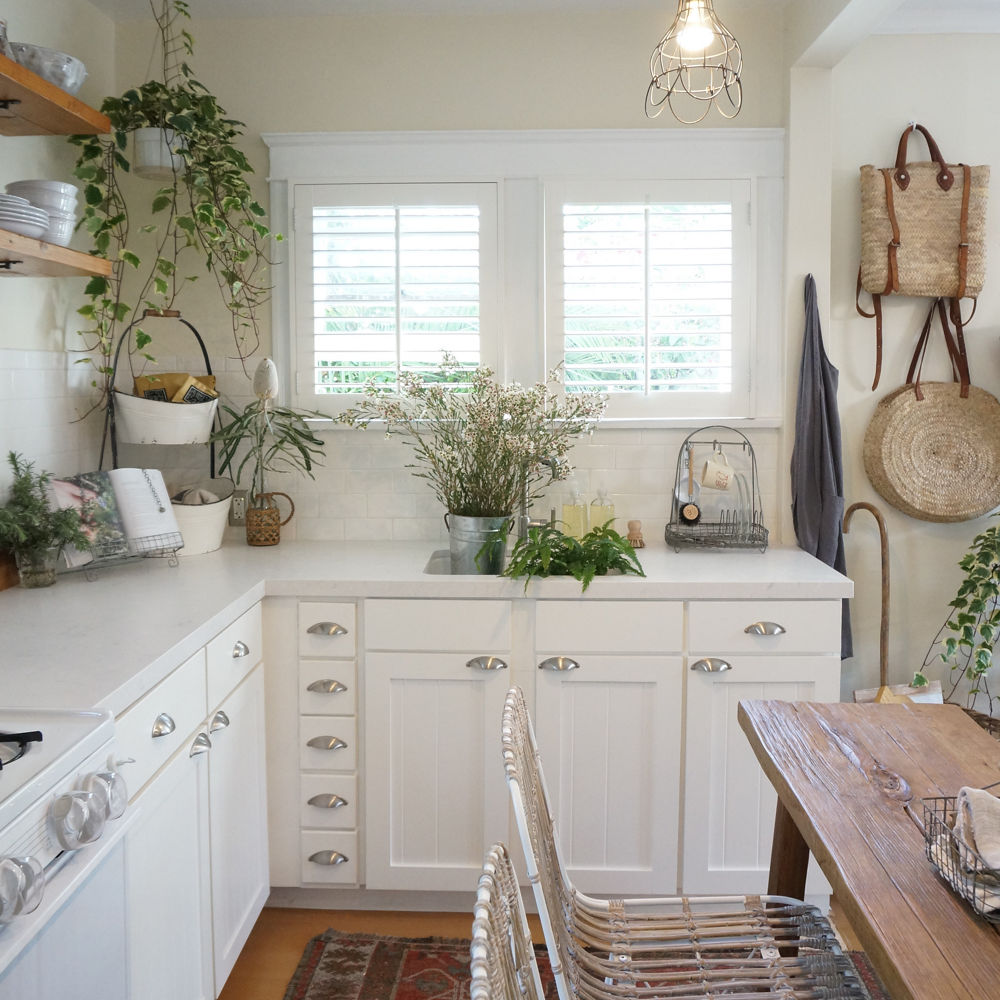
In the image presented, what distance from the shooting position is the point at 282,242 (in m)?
3.30

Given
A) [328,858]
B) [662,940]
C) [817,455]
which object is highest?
[817,455]

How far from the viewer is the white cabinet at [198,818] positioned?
179 centimetres

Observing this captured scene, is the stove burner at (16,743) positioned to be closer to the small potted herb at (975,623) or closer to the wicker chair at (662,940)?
the wicker chair at (662,940)

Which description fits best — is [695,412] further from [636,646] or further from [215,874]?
[215,874]

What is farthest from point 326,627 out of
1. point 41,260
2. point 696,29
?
point 696,29

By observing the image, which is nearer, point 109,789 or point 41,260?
point 109,789

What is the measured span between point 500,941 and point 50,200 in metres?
2.04

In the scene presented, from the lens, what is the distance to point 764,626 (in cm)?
271

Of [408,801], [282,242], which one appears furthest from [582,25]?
[408,801]

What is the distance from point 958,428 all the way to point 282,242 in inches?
92.2

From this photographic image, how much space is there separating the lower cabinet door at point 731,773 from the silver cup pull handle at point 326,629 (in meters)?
0.97

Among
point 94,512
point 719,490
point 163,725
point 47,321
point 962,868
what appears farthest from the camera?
point 719,490

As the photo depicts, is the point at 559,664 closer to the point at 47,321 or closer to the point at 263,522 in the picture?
the point at 263,522

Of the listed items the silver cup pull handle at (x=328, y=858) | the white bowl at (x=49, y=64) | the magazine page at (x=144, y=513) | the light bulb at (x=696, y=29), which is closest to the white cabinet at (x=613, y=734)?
the silver cup pull handle at (x=328, y=858)
